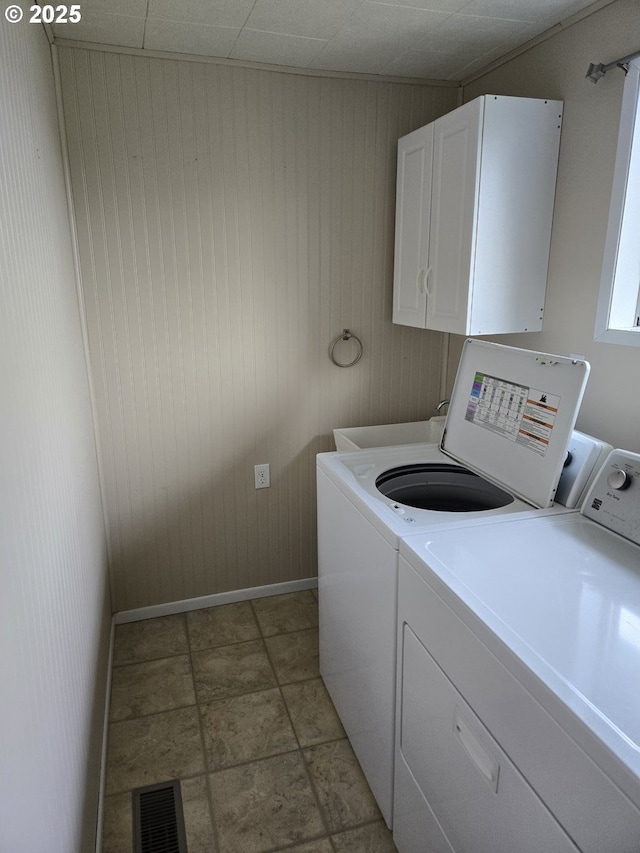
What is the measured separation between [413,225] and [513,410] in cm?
96

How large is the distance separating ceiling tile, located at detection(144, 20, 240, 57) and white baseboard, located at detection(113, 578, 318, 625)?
7.29ft

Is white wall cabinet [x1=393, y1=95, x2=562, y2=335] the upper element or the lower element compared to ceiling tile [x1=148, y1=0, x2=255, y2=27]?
lower

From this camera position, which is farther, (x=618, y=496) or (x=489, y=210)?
(x=489, y=210)

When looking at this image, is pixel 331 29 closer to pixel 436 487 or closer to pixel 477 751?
pixel 436 487

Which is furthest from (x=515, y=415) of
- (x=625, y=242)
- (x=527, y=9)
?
(x=527, y=9)

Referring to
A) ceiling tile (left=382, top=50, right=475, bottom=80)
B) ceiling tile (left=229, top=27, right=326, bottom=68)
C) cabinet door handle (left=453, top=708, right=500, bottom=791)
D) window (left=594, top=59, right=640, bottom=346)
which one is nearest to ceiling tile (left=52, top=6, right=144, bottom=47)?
ceiling tile (left=229, top=27, right=326, bottom=68)

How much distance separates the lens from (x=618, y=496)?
1.44 meters

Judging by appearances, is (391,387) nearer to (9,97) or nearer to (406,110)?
(406,110)

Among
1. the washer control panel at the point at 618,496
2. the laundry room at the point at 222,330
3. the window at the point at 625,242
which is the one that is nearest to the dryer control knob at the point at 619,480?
the washer control panel at the point at 618,496

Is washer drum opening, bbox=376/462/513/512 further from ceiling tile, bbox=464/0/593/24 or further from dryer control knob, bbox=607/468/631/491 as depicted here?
ceiling tile, bbox=464/0/593/24

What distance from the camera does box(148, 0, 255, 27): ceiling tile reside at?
1.73m

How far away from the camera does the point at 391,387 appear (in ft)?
8.99

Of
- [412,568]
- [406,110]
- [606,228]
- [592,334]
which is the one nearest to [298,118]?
[406,110]

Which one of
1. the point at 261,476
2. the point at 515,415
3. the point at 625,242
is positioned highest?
the point at 625,242
